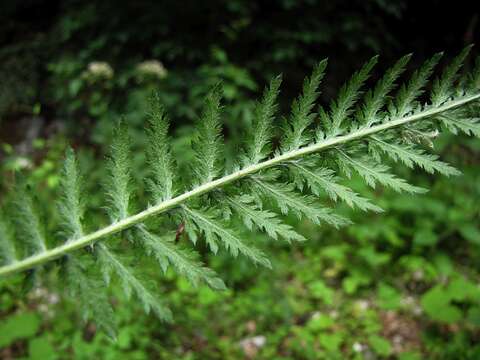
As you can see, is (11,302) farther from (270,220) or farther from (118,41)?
(118,41)

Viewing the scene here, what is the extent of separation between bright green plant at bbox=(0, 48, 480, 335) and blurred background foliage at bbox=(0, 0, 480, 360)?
0.09 m

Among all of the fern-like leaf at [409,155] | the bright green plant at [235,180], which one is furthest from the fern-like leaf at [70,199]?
the fern-like leaf at [409,155]

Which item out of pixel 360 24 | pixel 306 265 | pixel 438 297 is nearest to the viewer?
pixel 438 297

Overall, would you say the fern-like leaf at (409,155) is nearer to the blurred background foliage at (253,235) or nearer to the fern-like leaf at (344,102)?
the fern-like leaf at (344,102)

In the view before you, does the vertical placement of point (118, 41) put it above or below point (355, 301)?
above

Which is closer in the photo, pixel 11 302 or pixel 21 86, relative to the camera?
pixel 11 302

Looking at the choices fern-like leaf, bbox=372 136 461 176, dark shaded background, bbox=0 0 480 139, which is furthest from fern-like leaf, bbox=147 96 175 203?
dark shaded background, bbox=0 0 480 139

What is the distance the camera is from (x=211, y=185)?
0.67 meters

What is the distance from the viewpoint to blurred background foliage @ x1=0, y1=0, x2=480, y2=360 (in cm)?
257

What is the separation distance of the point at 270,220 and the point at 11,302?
2.71 meters

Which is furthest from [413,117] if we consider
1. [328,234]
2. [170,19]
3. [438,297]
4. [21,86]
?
[21,86]

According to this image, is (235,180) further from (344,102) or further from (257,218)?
(344,102)

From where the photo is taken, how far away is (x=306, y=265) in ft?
10.6

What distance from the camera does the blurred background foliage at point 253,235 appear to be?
2570 millimetres
